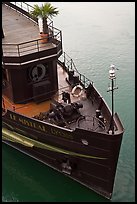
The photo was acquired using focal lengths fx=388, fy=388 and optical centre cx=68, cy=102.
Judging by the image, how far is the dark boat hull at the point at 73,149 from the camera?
11.4m

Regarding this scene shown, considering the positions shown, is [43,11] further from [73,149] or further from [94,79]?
[94,79]

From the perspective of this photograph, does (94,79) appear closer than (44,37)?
No

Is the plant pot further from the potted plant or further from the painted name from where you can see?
the painted name

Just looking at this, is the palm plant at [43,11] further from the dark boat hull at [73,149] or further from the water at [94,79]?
the water at [94,79]

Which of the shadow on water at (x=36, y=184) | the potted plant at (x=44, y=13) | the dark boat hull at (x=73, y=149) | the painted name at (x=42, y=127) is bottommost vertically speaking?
the shadow on water at (x=36, y=184)

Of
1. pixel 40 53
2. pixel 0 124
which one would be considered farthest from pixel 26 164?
pixel 40 53

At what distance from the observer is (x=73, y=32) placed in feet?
86.2

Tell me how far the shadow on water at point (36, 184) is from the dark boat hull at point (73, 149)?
0.28 meters

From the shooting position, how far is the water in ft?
41.6

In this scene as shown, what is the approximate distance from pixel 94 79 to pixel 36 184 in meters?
7.77

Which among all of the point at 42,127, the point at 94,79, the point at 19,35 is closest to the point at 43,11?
the point at 19,35

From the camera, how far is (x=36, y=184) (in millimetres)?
13133

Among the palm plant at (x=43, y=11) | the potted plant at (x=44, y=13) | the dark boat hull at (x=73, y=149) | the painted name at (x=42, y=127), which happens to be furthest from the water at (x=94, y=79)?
the palm plant at (x=43, y=11)

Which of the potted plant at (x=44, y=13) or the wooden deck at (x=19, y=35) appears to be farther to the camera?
the potted plant at (x=44, y=13)
